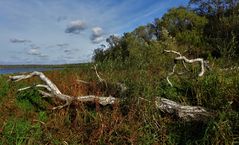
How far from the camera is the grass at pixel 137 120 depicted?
22.4 feet

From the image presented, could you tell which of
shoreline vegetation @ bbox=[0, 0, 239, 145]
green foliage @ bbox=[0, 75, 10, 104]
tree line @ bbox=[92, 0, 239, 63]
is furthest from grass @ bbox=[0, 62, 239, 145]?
tree line @ bbox=[92, 0, 239, 63]

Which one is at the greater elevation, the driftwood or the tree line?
the tree line

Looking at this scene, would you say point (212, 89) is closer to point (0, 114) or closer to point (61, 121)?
point (61, 121)

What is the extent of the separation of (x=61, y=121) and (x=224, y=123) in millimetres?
4015

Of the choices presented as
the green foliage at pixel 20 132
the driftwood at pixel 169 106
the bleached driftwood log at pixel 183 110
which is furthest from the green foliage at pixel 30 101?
the bleached driftwood log at pixel 183 110

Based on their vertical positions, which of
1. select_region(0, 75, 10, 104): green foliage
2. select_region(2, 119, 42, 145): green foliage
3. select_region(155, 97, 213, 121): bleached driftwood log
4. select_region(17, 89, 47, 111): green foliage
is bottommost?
select_region(2, 119, 42, 145): green foliage

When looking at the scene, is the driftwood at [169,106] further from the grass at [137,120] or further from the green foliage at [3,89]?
the green foliage at [3,89]

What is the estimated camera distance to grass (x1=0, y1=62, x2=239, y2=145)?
22.4 feet

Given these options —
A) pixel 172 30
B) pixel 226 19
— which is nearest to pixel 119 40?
pixel 172 30

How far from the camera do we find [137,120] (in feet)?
24.8

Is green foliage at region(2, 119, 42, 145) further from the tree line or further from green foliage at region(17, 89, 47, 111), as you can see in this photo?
the tree line

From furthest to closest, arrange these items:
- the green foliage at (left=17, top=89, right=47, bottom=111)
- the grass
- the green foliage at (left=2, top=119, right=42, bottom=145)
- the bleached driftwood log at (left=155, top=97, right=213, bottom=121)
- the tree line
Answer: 1. the tree line
2. the green foliage at (left=17, top=89, right=47, bottom=111)
3. the bleached driftwood log at (left=155, top=97, right=213, bottom=121)
4. the green foliage at (left=2, top=119, right=42, bottom=145)
5. the grass

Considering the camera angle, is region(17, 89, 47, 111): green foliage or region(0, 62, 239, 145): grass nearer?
region(0, 62, 239, 145): grass

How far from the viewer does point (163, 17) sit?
150 ft
